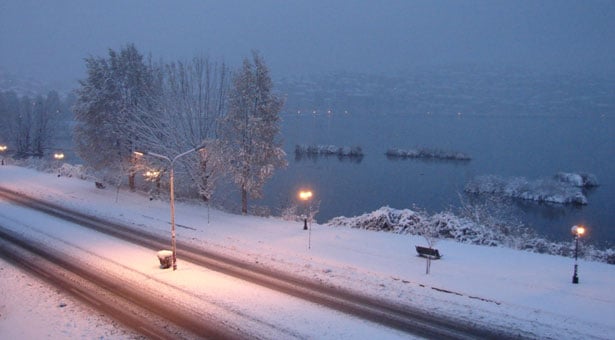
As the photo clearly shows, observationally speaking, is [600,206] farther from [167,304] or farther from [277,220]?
[167,304]

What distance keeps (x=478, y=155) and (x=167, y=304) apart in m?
83.3

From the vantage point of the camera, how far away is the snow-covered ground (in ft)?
51.3

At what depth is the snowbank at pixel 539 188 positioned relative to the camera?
167ft

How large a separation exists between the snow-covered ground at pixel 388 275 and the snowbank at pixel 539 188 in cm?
3000

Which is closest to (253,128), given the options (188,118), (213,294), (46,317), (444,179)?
(188,118)

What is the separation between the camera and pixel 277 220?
34125 millimetres

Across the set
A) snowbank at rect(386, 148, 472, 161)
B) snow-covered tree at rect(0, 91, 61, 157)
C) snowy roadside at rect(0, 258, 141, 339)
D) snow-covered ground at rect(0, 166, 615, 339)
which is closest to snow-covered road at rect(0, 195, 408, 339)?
snow-covered ground at rect(0, 166, 615, 339)

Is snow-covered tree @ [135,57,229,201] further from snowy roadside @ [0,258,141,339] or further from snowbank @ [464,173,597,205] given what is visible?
snowbank @ [464,173,597,205]

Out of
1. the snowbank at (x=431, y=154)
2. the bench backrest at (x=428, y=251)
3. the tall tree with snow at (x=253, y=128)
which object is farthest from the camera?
the snowbank at (x=431, y=154)

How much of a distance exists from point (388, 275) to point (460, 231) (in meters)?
12.5

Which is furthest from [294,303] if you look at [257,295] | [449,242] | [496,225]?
[496,225]

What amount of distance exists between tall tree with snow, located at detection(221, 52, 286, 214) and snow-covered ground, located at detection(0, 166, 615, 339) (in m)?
3.85

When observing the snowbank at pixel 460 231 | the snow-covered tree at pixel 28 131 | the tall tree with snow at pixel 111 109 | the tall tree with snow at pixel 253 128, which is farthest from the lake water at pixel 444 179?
the snow-covered tree at pixel 28 131

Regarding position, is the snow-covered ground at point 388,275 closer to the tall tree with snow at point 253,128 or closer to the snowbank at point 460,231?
the snowbank at point 460,231
